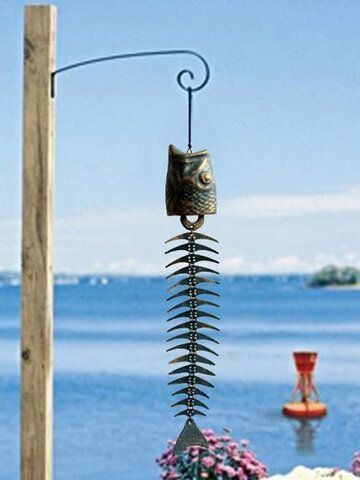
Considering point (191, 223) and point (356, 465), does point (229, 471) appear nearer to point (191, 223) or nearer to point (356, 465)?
point (356, 465)

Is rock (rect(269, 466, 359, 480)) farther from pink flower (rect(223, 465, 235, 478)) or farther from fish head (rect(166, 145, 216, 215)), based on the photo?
fish head (rect(166, 145, 216, 215))

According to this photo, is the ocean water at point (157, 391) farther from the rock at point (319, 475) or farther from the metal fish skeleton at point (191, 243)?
the metal fish skeleton at point (191, 243)

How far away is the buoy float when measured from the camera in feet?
35.0

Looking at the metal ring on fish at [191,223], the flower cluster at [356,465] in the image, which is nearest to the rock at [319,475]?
the flower cluster at [356,465]

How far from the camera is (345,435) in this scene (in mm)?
14430

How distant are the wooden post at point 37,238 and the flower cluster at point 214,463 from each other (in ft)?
6.35

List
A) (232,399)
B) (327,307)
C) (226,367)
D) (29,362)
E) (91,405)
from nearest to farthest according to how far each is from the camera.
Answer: (29,362), (91,405), (232,399), (226,367), (327,307)

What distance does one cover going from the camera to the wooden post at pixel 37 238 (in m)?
3.29

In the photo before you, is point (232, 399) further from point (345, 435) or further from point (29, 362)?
point (29, 362)

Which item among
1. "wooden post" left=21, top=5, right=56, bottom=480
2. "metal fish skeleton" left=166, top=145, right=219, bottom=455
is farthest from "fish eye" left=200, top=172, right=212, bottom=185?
"wooden post" left=21, top=5, right=56, bottom=480

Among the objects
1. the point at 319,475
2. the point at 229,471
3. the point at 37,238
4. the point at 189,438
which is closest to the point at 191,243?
the point at 37,238

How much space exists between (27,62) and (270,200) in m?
43.3

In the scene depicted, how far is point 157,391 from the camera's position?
69.2 ft

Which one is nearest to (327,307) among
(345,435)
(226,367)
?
(226,367)
